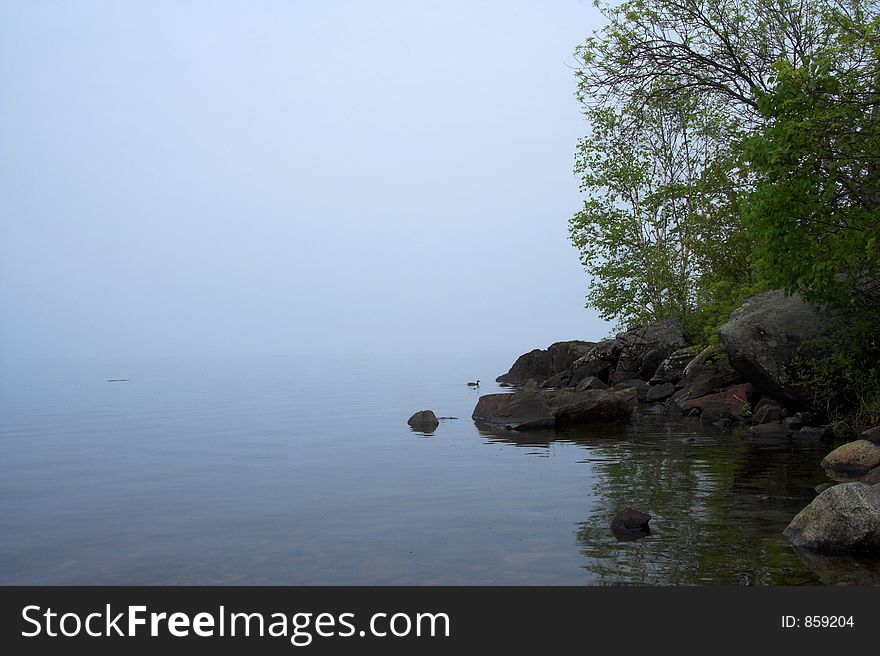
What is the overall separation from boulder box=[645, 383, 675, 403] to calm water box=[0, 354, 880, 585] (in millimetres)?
6289

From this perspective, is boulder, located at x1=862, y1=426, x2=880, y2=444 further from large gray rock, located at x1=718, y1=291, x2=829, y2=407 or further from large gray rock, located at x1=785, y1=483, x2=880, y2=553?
large gray rock, located at x1=785, y1=483, x2=880, y2=553

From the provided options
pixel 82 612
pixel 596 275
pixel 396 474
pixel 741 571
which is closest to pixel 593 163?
pixel 596 275

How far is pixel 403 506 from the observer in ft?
53.3

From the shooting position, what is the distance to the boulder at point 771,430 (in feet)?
80.9

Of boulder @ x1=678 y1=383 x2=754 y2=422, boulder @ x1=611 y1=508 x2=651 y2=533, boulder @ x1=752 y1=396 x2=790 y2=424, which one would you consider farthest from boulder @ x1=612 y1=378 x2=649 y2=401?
boulder @ x1=611 y1=508 x2=651 y2=533

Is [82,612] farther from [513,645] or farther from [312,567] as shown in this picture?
[513,645]

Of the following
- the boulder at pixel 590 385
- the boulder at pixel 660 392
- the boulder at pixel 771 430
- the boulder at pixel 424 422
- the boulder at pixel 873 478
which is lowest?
the boulder at pixel 873 478

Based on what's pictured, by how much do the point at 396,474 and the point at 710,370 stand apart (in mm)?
18420

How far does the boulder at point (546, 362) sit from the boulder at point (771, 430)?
998 inches

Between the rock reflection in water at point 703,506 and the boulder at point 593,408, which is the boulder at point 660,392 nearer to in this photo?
the boulder at point 593,408

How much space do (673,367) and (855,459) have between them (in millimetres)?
20950

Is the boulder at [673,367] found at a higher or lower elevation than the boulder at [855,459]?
higher

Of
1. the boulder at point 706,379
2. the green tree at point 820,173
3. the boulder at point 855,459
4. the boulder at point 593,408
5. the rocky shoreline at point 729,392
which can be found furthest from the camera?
the boulder at point 706,379

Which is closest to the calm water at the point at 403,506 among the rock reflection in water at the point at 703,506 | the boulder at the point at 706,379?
the rock reflection in water at the point at 703,506
